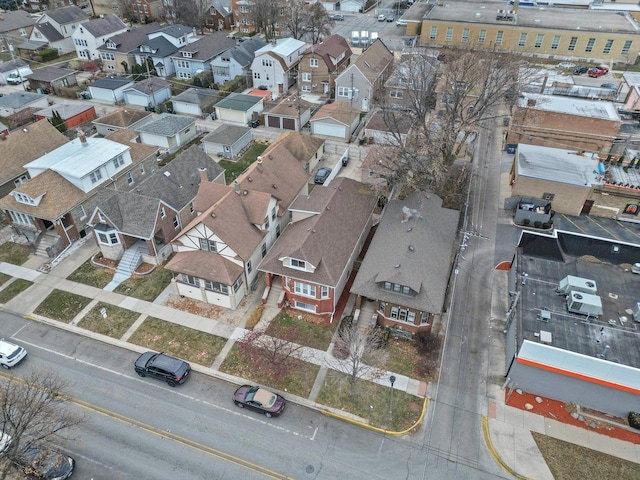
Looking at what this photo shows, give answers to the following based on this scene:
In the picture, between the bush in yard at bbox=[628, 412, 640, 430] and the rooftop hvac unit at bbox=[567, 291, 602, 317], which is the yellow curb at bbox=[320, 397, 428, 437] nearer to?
the rooftop hvac unit at bbox=[567, 291, 602, 317]

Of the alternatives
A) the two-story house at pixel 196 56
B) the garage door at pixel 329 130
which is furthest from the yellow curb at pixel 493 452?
the two-story house at pixel 196 56

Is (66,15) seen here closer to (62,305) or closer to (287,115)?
(287,115)

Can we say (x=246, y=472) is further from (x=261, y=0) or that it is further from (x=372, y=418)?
(x=261, y=0)

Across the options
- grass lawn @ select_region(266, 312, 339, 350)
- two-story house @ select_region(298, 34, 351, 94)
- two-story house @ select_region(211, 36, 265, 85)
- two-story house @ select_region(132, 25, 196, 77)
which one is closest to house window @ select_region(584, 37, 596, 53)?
two-story house @ select_region(298, 34, 351, 94)

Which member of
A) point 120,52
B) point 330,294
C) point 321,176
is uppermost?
point 120,52

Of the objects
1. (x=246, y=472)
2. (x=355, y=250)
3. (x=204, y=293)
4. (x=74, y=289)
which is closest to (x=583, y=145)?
(x=355, y=250)

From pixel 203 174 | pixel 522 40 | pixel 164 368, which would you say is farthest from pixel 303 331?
pixel 522 40

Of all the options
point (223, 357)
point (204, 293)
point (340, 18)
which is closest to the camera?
point (223, 357)
